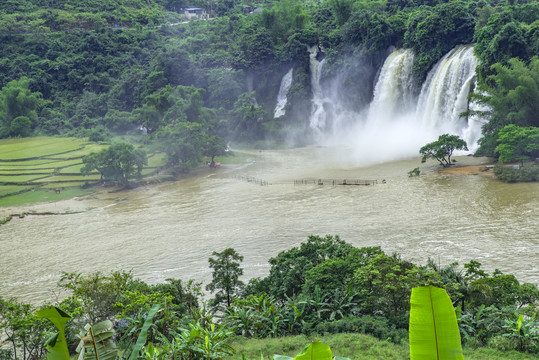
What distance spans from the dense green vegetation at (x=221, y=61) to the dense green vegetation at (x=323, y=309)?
22627 millimetres

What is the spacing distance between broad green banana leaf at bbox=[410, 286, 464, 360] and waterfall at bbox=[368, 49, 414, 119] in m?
44.5

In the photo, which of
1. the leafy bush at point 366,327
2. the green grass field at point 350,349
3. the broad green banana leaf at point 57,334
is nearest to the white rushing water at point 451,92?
the leafy bush at point 366,327

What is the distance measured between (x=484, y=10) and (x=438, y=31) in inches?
150

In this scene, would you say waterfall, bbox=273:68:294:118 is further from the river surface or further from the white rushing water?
the river surface

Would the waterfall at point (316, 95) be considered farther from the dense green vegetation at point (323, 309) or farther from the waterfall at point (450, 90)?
the dense green vegetation at point (323, 309)

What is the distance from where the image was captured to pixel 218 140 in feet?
151

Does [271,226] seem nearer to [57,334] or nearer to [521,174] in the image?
[521,174]

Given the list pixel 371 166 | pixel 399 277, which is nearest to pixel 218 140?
pixel 371 166

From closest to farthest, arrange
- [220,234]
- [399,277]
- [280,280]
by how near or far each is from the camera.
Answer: [399,277] → [280,280] → [220,234]

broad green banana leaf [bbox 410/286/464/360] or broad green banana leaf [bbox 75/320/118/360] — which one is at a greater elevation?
broad green banana leaf [bbox 410/286/464/360]

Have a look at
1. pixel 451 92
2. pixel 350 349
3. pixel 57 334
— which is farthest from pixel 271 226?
pixel 451 92

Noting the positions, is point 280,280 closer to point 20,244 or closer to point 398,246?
point 398,246

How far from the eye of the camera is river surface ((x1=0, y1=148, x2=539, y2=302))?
20547 mm

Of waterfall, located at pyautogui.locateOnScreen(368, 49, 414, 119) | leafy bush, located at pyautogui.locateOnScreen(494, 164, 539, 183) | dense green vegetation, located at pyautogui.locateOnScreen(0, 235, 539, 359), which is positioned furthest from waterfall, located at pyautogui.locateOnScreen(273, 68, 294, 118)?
dense green vegetation, located at pyautogui.locateOnScreen(0, 235, 539, 359)
